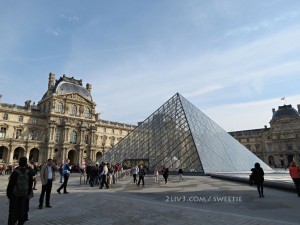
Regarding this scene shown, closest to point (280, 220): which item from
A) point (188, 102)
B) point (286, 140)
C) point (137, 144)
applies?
point (137, 144)

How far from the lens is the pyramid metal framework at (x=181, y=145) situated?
1939 centimetres

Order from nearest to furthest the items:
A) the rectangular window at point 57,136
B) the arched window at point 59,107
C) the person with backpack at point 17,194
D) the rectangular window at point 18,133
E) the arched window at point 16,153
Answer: the person with backpack at point 17,194, the arched window at point 16,153, the rectangular window at point 18,133, the rectangular window at point 57,136, the arched window at point 59,107

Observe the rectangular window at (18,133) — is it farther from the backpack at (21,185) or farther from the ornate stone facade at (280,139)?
the ornate stone facade at (280,139)

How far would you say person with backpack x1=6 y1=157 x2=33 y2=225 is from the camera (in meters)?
4.55

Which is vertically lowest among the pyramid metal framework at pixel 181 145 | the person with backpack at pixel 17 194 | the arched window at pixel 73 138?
the person with backpack at pixel 17 194

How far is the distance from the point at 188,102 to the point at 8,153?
33.7 meters

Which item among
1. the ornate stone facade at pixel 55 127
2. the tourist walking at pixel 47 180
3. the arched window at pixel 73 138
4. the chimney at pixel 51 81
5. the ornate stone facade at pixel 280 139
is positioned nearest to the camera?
the tourist walking at pixel 47 180

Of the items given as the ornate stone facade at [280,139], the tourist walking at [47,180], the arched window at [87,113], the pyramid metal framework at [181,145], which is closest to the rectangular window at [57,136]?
the arched window at [87,113]

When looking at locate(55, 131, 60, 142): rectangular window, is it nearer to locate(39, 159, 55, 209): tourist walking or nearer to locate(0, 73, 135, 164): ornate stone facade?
locate(0, 73, 135, 164): ornate stone facade

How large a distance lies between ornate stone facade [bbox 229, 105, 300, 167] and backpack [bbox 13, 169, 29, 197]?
6936 centimetres

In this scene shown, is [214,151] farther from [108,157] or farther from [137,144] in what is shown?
[108,157]

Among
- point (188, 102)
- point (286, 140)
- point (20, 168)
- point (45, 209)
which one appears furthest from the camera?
point (286, 140)

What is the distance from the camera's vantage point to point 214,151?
68.7ft

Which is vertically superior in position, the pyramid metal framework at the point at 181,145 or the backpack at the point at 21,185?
the pyramid metal framework at the point at 181,145
